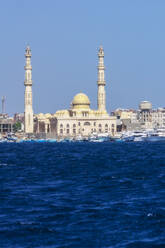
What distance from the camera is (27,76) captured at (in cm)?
19488

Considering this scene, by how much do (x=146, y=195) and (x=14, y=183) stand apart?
9879 mm

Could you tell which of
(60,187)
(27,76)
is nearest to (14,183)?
(60,187)

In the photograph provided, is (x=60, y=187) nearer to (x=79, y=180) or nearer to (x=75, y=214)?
(x=79, y=180)

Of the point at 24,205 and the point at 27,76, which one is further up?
the point at 27,76

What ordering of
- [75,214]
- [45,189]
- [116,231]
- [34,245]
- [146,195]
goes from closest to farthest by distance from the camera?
[34,245]
[116,231]
[75,214]
[146,195]
[45,189]

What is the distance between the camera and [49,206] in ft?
108

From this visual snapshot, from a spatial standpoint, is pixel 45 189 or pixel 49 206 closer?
pixel 49 206

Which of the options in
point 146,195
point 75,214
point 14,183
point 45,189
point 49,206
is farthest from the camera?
point 14,183

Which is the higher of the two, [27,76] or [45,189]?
[27,76]

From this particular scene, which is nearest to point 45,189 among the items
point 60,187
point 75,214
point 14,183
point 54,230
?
point 60,187

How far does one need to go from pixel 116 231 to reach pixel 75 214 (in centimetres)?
361

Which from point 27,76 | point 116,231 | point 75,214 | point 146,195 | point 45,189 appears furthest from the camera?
point 27,76

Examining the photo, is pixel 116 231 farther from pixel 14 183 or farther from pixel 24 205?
pixel 14 183

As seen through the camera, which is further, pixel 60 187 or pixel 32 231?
pixel 60 187
